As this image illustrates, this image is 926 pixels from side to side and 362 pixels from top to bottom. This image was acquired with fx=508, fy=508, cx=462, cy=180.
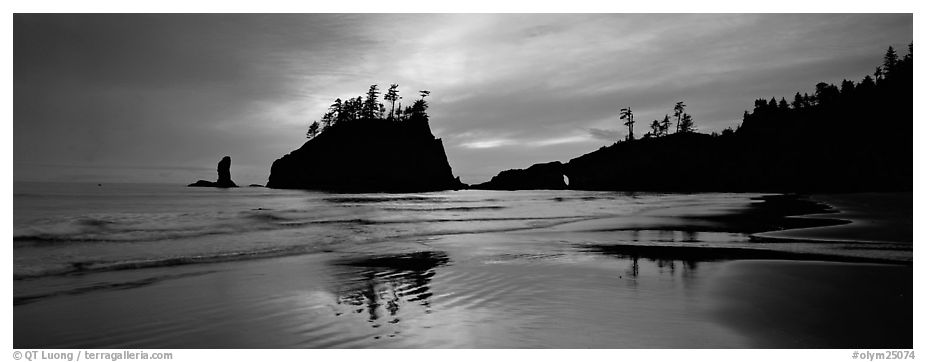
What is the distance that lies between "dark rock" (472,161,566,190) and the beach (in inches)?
3918

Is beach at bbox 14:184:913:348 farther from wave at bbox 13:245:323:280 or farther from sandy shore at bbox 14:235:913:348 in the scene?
wave at bbox 13:245:323:280

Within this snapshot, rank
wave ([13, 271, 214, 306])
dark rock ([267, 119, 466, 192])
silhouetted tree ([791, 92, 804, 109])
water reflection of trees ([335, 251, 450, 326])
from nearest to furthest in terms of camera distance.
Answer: water reflection of trees ([335, 251, 450, 326]), wave ([13, 271, 214, 306]), dark rock ([267, 119, 466, 192]), silhouetted tree ([791, 92, 804, 109])

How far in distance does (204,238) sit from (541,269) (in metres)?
10.6

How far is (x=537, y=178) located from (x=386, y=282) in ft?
342

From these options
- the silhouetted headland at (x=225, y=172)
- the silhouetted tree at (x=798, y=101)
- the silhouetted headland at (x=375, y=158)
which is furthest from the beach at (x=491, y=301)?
the silhouetted headland at (x=225, y=172)

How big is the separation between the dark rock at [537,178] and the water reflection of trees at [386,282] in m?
101

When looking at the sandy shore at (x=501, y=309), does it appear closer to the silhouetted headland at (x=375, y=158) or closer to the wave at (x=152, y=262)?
the wave at (x=152, y=262)

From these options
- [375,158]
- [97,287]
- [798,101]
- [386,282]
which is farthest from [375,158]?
[386,282]

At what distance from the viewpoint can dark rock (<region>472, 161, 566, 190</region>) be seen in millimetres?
109500

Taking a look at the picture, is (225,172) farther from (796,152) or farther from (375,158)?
(796,152)

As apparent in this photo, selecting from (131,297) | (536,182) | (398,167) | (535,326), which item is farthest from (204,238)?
(536,182)

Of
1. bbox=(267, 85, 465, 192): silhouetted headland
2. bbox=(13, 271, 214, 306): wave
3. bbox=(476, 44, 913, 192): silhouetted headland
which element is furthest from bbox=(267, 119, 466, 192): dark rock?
bbox=(13, 271, 214, 306): wave
